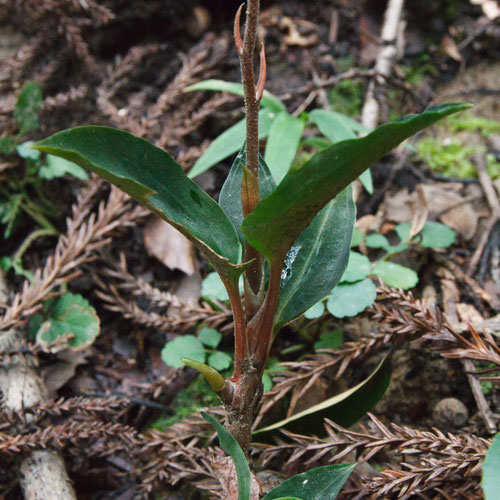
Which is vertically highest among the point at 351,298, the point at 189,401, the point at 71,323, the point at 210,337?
the point at 351,298

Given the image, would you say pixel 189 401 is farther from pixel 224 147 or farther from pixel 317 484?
pixel 224 147

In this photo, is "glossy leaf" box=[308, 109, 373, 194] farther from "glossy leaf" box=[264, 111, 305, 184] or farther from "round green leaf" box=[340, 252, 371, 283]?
"round green leaf" box=[340, 252, 371, 283]

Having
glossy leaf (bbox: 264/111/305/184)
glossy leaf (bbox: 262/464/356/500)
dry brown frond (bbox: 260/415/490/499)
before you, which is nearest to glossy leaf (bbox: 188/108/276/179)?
glossy leaf (bbox: 264/111/305/184)

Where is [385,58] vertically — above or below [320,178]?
above

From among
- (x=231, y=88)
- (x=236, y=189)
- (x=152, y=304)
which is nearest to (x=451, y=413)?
(x=236, y=189)

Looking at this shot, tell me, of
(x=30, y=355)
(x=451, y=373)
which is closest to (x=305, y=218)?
(x=451, y=373)

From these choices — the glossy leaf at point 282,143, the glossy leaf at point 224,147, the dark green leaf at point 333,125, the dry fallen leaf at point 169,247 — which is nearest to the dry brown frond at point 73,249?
the dry fallen leaf at point 169,247

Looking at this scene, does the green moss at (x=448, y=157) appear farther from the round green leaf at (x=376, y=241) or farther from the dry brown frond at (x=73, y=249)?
the dry brown frond at (x=73, y=249)
